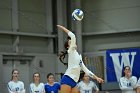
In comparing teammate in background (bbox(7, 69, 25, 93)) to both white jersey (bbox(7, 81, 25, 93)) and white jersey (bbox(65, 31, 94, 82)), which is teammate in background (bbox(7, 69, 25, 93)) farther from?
white jersey (bbox(65, 31, 94, 82))

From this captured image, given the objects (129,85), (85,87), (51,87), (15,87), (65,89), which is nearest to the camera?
(65,89)

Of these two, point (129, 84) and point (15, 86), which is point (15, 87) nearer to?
point (15, 86)

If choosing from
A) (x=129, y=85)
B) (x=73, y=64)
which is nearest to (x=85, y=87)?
(x=129, y=85)

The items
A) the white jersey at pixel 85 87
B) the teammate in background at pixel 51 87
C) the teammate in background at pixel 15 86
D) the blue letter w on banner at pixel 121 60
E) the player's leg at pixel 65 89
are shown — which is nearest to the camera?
the player's leg at pixel 65 89

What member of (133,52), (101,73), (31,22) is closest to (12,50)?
(31,22)

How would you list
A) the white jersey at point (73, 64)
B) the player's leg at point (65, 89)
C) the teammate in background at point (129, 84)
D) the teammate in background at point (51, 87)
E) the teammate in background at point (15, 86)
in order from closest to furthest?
1. the player's leg at point (65, 89)
2. the white jersey at point (73, 64)
3. the teammate in background at point (51, 87)
4. the teammate in background at point (15, 86)
5. the teammate in background at point (129, 84)

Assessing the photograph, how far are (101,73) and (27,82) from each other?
2323 millimetres

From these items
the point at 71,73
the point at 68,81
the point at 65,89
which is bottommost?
the point at 65,89

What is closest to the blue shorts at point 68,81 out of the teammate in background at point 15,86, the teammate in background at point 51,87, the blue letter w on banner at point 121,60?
the teammate in background at point 51,87

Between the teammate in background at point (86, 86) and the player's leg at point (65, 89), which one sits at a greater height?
the player's leg at point (65, 89)

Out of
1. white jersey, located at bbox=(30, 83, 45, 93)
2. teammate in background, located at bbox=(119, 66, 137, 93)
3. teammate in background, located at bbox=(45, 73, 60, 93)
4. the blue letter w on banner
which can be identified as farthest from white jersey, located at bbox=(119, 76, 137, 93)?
white jersey, located at bbox=(30, 83, 45, 93)

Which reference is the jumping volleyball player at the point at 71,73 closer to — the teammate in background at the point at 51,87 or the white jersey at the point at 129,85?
the teammate in background at the point at 51,87

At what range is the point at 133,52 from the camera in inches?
440

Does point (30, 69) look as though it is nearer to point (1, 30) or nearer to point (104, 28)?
point (1, 30)
